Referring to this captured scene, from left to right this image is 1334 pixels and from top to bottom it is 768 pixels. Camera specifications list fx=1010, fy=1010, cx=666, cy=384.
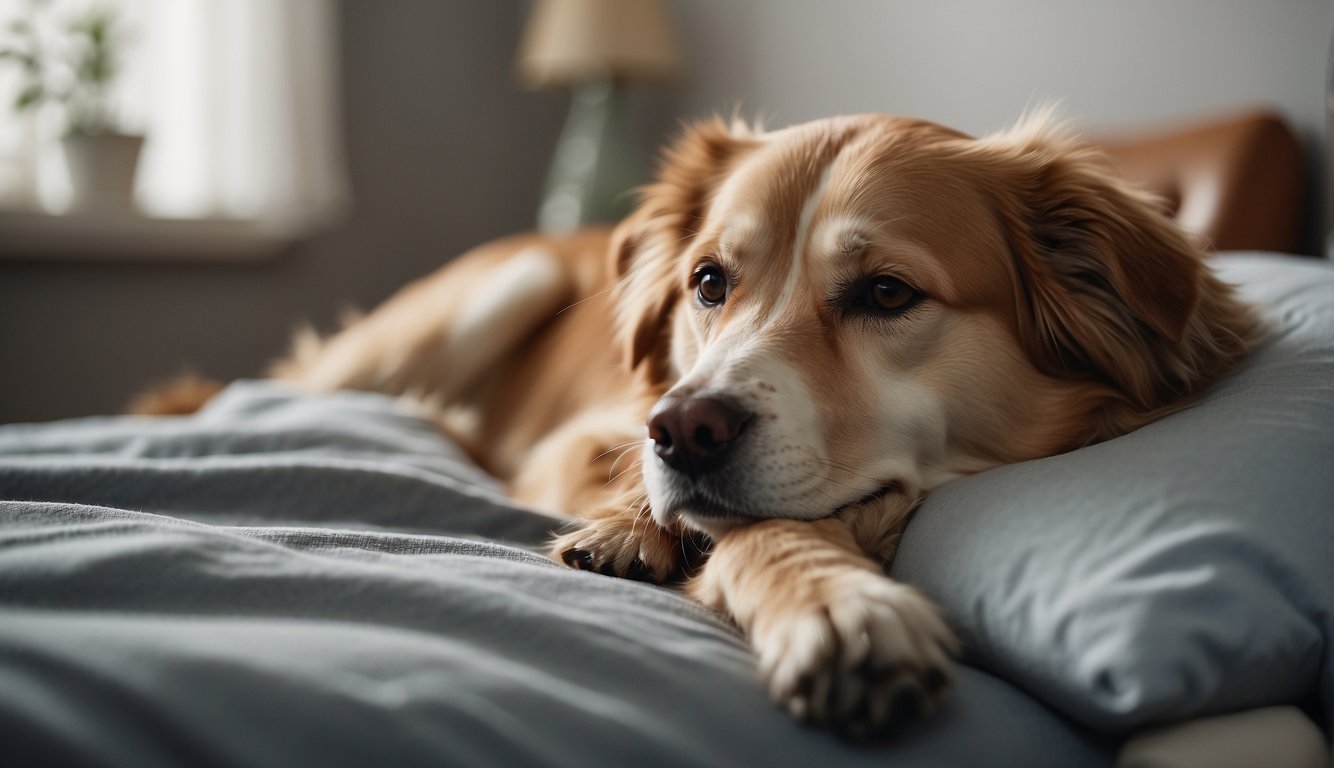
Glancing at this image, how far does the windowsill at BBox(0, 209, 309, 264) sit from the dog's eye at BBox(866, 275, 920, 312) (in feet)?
8.23

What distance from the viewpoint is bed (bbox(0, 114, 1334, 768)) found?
2.00 ft

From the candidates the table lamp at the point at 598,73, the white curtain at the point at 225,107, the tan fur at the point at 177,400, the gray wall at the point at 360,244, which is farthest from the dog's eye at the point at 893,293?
the gray wall at the point at 360,244

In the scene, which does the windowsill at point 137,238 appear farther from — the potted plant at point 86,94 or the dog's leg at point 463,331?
the dog's leg at point 463,331

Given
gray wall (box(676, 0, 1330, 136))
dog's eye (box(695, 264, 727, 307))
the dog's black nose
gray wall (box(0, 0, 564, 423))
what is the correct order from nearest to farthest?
the dog's black nose → dog's eye (box(695, 264, 727, 307)) → gray wall (box(676, 0, 1330, 136)) → gray wall (box(0, 0, 564, 423))

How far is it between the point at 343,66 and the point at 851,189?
2853 mm

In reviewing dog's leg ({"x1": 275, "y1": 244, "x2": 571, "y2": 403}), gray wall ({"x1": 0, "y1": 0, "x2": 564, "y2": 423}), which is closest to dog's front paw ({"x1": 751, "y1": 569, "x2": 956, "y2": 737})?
dog's leg ({"x1": 275, "y1": 244, "x2": 571, "y2": 403})

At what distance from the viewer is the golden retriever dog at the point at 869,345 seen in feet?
3.16

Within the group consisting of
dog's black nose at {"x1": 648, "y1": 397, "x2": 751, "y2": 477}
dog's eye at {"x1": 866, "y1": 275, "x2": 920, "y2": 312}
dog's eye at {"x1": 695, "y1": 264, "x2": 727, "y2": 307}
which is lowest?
dog's black nose at {"x1": 648, "y1": 397, "x2": 751, "y2": 477}

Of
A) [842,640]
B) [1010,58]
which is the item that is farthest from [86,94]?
[842,640]

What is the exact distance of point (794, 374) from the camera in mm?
1029

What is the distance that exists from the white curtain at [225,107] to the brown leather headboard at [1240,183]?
8.02 feet

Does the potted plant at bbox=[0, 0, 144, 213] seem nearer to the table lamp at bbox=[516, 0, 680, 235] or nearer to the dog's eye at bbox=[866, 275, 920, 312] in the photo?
the table lamp at bbox=[516, 0, 680, 235]

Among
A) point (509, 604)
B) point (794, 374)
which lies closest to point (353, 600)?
point (509, 604)

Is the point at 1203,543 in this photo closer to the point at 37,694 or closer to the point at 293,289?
the point at 37,694
